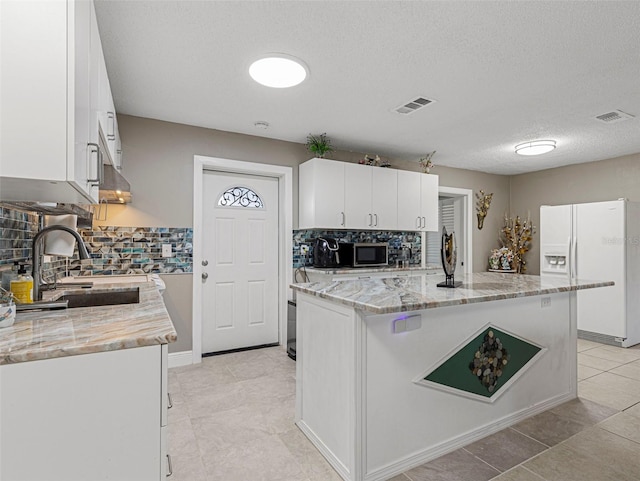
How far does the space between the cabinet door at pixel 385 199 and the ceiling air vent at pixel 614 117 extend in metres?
2.05

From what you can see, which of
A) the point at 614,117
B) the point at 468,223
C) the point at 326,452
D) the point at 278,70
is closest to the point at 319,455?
the point at 326,452

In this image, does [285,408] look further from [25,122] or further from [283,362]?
[25,122]

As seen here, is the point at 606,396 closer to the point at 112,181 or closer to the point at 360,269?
the point at 360,269

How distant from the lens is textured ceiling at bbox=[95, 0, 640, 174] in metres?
1.91

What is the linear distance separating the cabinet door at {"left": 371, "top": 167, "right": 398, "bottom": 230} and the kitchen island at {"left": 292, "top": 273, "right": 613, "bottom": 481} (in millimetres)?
1961

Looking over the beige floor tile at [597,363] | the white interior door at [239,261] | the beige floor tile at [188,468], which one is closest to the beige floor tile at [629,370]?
the beige floor tile at [597,363]

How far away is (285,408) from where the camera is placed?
2619 mm

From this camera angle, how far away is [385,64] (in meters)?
2.42

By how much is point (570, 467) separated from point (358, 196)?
303 cm

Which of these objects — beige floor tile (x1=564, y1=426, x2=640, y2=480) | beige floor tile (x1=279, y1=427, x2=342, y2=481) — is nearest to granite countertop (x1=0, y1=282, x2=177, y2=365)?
beige floor tile (x1=279, y1=427, x2=342, y2=481)

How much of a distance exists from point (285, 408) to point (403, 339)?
1206mm

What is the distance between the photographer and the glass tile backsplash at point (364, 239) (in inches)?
166

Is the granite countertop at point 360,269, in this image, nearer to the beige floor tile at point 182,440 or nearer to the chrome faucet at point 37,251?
the beige floor tile at point 182,440

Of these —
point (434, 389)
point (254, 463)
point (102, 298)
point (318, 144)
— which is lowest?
point (254, 463)
